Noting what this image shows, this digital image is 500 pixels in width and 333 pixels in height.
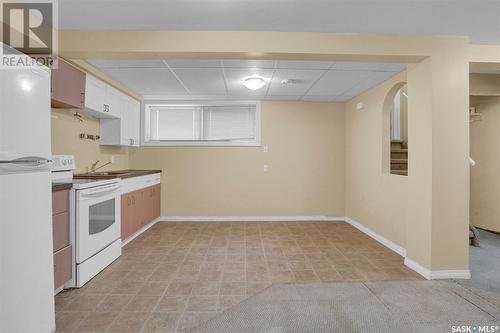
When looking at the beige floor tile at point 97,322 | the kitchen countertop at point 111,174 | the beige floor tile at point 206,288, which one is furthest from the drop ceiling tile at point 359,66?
the beige floor tile at point 97,322

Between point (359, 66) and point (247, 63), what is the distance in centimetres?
137

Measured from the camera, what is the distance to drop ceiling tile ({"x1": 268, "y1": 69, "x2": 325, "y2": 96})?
11.4 ft

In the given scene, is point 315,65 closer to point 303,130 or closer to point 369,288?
point 303,130

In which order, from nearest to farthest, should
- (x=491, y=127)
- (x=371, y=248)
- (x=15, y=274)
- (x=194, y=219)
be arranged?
(x=15, y=274), (x=371, y=248), (x=491, y=127), (x=194, y=219)

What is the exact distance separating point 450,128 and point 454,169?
1.32 feet

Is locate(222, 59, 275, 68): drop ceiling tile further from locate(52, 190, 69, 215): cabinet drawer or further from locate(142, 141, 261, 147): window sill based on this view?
locate(52, 190, 69, 215): cabinet drawer

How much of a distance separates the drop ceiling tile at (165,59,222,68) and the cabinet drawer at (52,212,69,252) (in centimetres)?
198

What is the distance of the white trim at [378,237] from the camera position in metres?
3.32

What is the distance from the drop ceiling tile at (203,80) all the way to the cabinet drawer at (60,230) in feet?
6.98

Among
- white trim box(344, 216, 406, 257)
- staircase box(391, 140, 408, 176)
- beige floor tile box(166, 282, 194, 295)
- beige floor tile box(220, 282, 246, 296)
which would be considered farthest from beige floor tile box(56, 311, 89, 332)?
staircase box(391, 140, 408, 176)

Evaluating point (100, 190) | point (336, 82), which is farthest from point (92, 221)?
point (336, 82)

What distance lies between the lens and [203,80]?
3.85m

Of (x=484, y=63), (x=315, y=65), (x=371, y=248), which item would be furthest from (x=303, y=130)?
(x=484, y=63)

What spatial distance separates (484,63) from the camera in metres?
2.76
